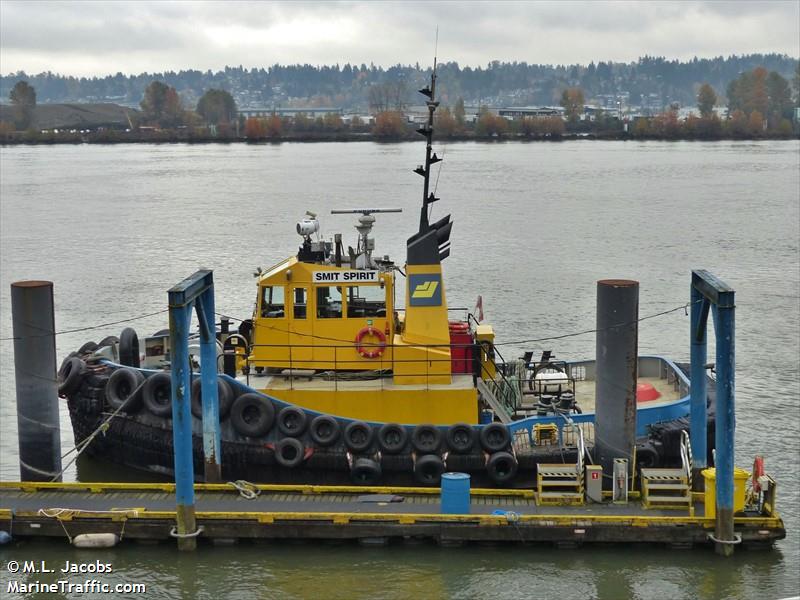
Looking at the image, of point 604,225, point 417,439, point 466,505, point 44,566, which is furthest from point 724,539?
point 604,225

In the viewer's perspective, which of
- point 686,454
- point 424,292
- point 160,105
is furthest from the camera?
point 160,105

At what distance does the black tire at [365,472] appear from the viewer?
51.3 ft

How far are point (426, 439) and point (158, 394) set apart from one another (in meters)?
3.96

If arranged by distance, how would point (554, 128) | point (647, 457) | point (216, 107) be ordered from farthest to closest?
point (216, 107), point (554, 128), point (647, 457)

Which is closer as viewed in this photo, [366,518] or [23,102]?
[366,518]

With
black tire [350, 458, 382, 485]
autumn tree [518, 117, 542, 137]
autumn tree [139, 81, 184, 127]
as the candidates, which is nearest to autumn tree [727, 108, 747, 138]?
autumn tree [518, 117, 542, 137]

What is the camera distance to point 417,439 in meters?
15.8

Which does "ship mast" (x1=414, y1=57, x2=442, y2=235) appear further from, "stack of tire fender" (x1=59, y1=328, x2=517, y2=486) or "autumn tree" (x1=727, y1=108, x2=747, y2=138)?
"autumn tree" (x1=727, y1=108, x2=747, y2=138)

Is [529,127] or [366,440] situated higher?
Result: [529,127]

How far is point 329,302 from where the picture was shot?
1691 cm

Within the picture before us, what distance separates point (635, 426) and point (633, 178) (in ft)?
222

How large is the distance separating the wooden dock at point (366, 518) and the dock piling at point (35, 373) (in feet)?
2.70

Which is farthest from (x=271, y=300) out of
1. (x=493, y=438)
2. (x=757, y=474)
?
(x=757, y=474)

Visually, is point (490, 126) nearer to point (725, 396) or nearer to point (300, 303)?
point (300, 303)
